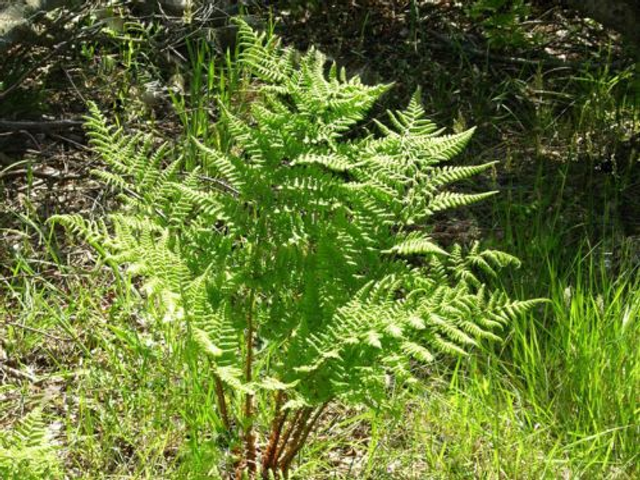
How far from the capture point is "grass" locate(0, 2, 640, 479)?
2.83m

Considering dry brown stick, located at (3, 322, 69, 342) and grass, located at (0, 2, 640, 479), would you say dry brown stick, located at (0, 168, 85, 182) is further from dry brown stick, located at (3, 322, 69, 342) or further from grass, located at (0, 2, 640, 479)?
dry brown stick, located at (3, 322, 69, 342)

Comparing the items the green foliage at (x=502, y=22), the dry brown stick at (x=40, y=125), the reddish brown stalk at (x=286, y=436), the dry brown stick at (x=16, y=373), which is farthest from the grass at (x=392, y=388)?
the green foliage at (x=502, y=22)

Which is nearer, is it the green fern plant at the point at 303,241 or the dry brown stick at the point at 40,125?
the green fern plant at the point at 303,241

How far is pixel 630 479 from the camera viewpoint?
2824 millimetres

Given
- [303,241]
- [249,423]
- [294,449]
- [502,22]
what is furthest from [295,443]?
[502,22]

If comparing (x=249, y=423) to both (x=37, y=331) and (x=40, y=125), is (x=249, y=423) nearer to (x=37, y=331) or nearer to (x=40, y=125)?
(x=37, y=331)

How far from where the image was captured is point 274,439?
8.84 feet

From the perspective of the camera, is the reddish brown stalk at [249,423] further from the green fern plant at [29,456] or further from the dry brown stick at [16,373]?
the dry brown stick at [16,373]

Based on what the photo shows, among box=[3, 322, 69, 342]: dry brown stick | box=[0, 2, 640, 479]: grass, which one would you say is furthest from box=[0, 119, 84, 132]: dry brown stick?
box=[3, 322, 69, 342]: dry brown stick

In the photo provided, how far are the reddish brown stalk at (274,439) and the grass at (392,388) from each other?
0.13 metres

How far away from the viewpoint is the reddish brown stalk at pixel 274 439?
8.83 ft

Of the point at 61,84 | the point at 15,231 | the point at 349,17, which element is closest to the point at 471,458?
the point at 15,231

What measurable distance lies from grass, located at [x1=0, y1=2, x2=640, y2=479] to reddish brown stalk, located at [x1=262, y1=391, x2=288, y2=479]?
13cm

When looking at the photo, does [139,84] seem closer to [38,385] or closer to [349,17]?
[349,17]
